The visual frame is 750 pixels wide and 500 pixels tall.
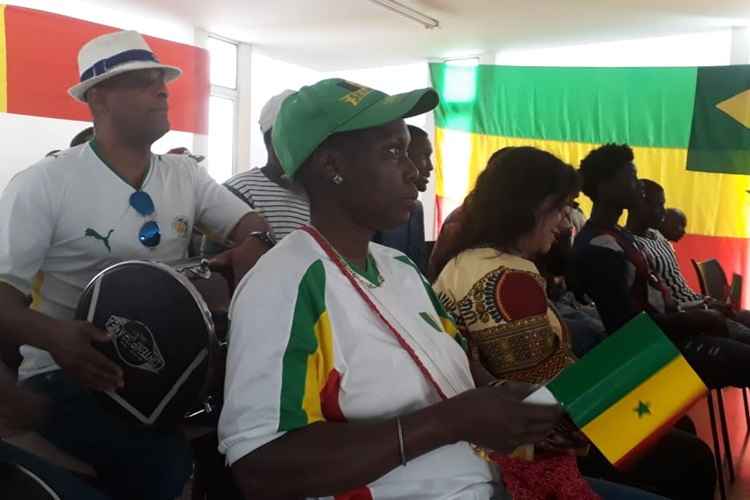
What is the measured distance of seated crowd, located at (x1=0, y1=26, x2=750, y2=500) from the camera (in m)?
0.96

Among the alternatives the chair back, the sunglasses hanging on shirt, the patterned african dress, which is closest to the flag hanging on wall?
the chair back

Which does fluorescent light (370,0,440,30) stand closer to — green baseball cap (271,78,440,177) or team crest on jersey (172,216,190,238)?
team crest on jersey (172,216,190,238)

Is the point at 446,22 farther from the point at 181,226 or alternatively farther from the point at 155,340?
the point at 155,340

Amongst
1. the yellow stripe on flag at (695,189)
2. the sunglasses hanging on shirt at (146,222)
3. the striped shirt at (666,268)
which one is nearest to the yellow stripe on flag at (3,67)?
the yellow stripe on flag at (695,189)

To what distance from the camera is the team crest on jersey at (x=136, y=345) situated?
4.47ft

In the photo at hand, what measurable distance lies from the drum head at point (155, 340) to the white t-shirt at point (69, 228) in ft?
0.82

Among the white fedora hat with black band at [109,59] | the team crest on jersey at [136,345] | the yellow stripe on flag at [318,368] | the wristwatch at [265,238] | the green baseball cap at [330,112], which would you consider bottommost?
the team crest on jersey at [136,345]

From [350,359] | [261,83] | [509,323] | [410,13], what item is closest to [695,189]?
[410,13]

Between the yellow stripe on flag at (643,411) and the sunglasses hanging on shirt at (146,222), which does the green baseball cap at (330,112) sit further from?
the sunglasses hanging on shirt at (146,222)

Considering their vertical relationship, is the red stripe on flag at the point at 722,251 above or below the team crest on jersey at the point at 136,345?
below

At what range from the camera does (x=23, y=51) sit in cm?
512

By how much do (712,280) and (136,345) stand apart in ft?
11.0

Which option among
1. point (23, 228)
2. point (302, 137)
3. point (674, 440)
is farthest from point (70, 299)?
point (674, 440)

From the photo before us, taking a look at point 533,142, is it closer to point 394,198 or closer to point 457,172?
point 457,172
